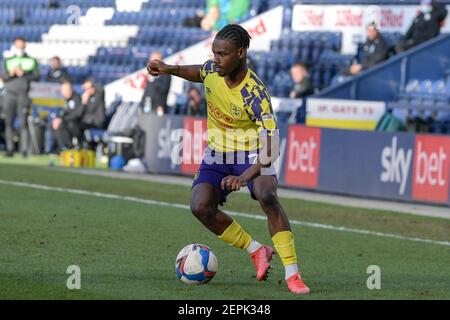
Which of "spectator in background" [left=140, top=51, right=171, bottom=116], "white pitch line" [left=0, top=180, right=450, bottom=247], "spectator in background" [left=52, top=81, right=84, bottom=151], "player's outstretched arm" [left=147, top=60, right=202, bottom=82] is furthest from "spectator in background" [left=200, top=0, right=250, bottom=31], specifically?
"player's outstretched arm" [left=147, top=60, right=202, bottom=82]

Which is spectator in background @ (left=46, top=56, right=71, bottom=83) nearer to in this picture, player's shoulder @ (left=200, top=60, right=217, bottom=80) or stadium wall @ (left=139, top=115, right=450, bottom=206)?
stadium wall @ (left=139, top=115, right=450, bottom=206)

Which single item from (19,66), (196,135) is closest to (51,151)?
(19,66)

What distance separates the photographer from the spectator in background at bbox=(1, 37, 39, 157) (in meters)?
25.8

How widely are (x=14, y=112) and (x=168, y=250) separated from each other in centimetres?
1527

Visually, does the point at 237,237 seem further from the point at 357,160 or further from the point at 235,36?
the point at 357,160

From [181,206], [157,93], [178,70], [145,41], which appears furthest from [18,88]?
[178,70]

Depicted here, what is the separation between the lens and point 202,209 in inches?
372

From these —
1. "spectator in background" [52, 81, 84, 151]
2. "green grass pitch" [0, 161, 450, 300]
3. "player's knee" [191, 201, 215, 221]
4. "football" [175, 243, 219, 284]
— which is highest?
"spectator in background" [52, 81, 84, 151]

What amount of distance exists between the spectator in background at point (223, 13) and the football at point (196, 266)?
63.7 ft

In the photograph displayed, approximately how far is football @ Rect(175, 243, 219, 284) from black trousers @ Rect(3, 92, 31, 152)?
55.7ft

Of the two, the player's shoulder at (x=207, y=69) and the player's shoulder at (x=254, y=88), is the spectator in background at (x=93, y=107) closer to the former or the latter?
the player's shoulder at (x=207, y=69)

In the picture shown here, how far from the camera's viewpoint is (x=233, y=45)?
Answer: 909 centimetres

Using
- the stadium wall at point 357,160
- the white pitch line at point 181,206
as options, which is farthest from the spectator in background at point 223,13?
the white pitch line at point 181,206
